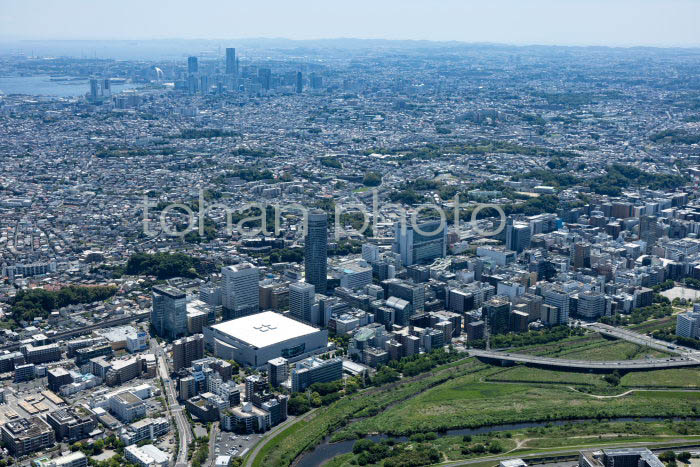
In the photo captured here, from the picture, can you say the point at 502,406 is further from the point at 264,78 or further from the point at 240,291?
the point at 264,78

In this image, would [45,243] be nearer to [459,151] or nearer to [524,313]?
[524,313]

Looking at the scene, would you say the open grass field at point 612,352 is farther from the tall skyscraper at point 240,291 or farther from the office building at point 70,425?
the office building at point 70,425

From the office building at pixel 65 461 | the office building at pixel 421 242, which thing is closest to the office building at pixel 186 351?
the office building at pixel 65 461

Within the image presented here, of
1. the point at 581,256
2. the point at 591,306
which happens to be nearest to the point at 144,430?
the point at 591,306

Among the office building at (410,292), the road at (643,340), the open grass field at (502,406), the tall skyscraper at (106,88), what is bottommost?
the open grass field at (502,406)

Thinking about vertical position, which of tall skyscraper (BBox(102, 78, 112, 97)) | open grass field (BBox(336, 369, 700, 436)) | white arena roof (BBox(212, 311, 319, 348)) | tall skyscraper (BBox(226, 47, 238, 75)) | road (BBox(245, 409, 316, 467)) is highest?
tall skyscraper (BBox(226, 47, 238, 75))

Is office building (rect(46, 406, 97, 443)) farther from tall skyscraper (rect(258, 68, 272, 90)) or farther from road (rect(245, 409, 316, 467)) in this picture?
tall skyscraper (rect(258, 68, 272, 90))

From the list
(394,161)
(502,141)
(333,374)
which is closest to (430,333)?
(333,374)

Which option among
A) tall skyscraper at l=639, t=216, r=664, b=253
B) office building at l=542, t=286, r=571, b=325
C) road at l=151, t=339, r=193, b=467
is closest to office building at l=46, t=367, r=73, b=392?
road at l=151, t=339, r=193, b=467
